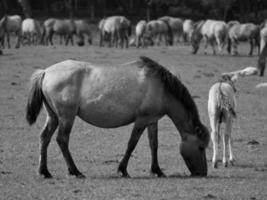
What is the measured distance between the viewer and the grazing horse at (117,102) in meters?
11.2

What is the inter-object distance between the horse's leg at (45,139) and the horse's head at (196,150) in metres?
2.05

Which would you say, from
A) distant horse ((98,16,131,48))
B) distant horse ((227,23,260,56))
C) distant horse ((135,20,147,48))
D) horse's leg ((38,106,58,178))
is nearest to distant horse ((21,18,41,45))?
distant horse ((98,16,131,48))

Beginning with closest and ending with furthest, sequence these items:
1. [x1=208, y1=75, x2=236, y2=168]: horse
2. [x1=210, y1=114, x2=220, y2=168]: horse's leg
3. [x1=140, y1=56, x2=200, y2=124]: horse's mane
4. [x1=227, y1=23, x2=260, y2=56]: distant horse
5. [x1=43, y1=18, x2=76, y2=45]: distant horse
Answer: [x1=140, y1=56, x2=200, y2=124]: horse's mane, [x1=210, y1=114, x2=220, y2=168]: horse's leg, [x1=208, y1=75, x2=236, y2=168]: horse, [x1=227, y1=23, x2=260, y2=56]: distant horse, [x1=43, y1=18, x2=76, y2=45]: distant horse

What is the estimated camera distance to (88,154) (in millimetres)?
13727

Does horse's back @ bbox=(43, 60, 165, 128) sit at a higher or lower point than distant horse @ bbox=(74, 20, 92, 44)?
higher

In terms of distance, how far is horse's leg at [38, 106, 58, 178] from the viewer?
36.4 ft

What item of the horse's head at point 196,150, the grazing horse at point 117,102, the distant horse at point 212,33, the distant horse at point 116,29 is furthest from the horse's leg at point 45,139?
the distant horse at point 116,29

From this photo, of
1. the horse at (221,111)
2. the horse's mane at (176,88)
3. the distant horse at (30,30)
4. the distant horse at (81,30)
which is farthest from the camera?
the distant horse at (81,30)

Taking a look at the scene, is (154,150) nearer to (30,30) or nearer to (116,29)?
(116,29)

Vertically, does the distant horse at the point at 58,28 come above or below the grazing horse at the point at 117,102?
below

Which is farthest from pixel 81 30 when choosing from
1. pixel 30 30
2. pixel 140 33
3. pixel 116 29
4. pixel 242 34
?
pixel 242 34

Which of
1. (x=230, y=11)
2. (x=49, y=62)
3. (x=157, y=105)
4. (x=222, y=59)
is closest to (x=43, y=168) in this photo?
(x=157, y=105)

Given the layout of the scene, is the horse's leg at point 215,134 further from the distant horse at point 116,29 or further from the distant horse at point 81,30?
the distant horse at point 81,30

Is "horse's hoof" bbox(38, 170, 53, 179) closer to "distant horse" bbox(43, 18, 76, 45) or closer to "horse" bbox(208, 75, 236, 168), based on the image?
"horse" bbox(208, 75, 236, 168)
